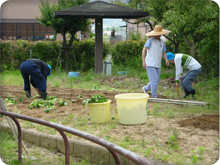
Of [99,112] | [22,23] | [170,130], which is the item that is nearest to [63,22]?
[99,112]

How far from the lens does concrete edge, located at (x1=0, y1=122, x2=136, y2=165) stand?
3.95 m

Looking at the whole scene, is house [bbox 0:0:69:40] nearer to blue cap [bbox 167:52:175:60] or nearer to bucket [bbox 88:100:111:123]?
blue cap [bbox 167:52:175:60]

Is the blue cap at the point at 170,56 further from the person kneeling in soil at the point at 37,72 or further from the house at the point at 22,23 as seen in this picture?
the house at the point at 22,23

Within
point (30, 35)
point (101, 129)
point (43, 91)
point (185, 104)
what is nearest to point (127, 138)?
point (101, 129)

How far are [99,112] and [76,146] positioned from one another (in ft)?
3.32

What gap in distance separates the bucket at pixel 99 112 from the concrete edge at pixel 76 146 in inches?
34.3

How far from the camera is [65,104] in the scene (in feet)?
22.6

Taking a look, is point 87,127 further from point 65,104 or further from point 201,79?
point 201,79

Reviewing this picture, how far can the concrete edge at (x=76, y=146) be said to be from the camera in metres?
3.95

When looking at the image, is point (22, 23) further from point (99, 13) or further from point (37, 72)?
point (37, 72)

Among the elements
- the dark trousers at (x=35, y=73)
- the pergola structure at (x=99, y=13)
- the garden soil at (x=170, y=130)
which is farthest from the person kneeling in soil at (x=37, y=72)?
the pergola structure at (x=99, y=13)

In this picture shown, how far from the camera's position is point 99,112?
5156mm

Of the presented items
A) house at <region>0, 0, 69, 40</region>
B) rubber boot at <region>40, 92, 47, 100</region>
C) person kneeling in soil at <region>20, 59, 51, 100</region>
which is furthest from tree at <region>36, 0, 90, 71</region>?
house at <region>0, 0, 69, 40</region>

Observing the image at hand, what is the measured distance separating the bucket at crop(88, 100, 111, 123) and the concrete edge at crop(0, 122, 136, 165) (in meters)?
0.87
